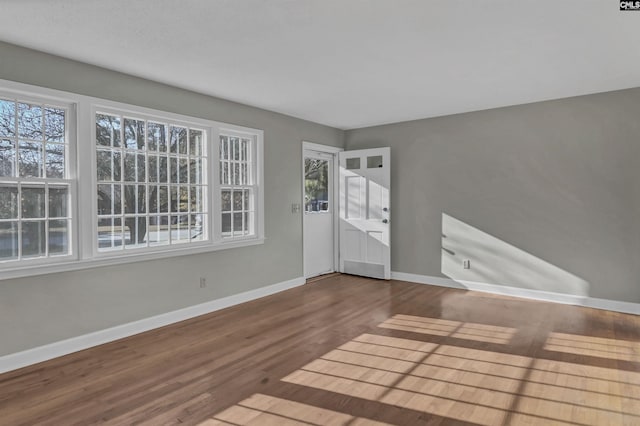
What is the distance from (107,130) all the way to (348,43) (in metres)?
2.44

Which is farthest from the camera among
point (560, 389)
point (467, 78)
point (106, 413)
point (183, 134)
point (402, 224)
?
point (402, 224)

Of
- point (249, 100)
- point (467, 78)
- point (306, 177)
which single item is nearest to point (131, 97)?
point (249, 100)

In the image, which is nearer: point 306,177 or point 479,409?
point 479,409

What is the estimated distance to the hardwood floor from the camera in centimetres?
235

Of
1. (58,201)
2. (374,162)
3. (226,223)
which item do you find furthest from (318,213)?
(58,201)

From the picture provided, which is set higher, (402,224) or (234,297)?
(402,224)

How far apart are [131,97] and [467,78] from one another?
3.43 metres

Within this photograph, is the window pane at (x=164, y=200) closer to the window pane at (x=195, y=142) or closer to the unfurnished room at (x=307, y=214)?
the unfurnished room at (x=307, y=214)

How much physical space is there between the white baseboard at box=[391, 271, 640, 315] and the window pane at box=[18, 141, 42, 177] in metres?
4.85

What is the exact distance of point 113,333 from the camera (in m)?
3.58

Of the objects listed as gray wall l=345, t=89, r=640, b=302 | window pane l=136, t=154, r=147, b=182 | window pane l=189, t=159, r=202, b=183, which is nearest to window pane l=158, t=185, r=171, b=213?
window pane l=136, t=154, r=147, b=182

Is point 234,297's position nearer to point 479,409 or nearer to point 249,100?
point 249,100

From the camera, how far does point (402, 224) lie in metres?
6.06

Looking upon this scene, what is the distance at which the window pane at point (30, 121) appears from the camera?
10.2ft
